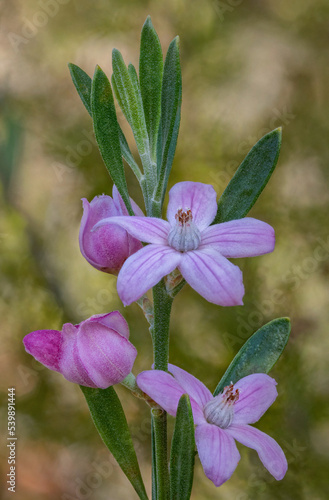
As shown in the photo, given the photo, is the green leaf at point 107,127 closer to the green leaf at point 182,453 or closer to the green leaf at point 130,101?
the green leaf at point 130,101

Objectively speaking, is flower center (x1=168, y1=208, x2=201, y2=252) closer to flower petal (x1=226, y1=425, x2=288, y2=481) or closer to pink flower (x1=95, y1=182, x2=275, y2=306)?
pink flower (x1=95, y1=182, x2=275, y2=306)

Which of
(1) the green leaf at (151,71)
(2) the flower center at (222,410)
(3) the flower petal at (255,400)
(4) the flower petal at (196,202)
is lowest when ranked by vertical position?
(2) the flower center at (222,410)

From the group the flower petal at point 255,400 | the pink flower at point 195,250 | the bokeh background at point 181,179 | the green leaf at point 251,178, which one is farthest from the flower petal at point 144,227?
the bokeh background at point 181,179

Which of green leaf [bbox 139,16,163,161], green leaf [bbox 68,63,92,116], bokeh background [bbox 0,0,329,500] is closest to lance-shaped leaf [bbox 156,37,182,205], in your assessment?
green leaf [bbox 139,16,163,161]

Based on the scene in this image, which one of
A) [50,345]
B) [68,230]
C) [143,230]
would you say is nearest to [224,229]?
[143,230]

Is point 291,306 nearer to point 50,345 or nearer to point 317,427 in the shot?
point 317,427

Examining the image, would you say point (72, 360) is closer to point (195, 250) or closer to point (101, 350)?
point (101, 350)

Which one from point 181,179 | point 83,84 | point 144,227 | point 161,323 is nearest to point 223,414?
point 161,323
